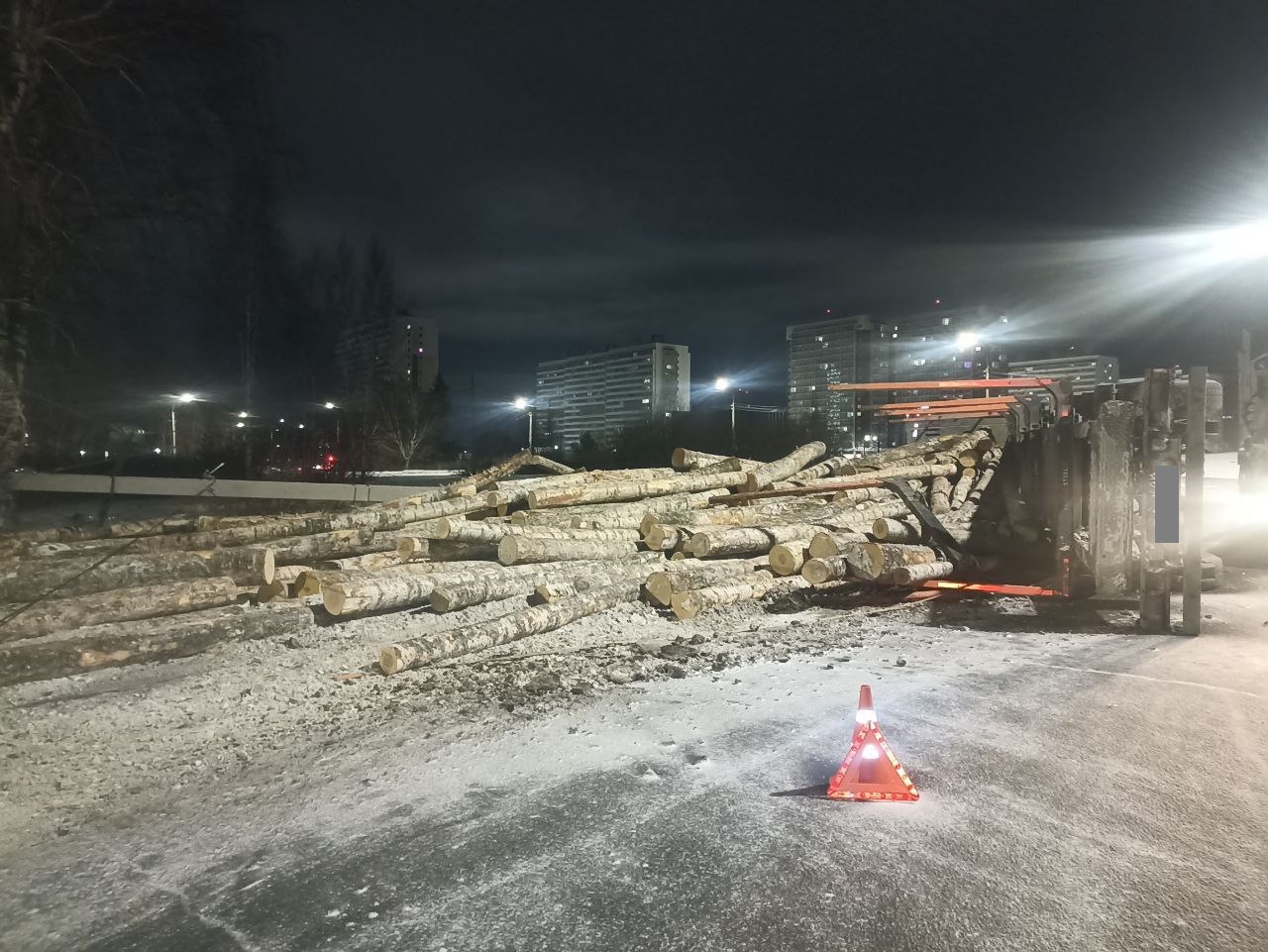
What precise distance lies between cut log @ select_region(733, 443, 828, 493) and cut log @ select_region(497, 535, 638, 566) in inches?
137

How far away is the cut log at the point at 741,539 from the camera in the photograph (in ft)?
30.2

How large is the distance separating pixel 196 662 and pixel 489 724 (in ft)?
10.8

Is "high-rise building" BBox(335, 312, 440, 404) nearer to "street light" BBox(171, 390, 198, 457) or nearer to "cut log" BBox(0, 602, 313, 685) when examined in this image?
"street light" BBox(171, 390, 198, 457)

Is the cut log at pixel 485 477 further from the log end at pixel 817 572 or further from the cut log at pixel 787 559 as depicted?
the log end at pixel 817 572

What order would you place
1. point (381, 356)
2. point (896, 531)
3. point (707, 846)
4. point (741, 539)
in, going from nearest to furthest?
point (707, 846), point (741, 539), point (896, 531), point (381, 356)

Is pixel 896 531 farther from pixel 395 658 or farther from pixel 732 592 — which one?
pixel 395 658

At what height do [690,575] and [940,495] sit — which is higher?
[940,495]

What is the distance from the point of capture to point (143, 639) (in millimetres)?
6355

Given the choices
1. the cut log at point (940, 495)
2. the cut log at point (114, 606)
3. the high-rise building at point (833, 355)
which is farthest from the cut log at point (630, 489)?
the high-rise building at point (833, 355)

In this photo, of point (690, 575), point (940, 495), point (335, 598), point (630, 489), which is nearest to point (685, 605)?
point (690, 575)

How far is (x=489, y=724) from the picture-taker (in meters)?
5.10

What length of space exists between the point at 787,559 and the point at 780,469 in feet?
14.4

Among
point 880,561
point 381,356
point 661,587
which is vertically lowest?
point 661,587

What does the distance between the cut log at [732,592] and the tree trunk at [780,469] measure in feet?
11.2
